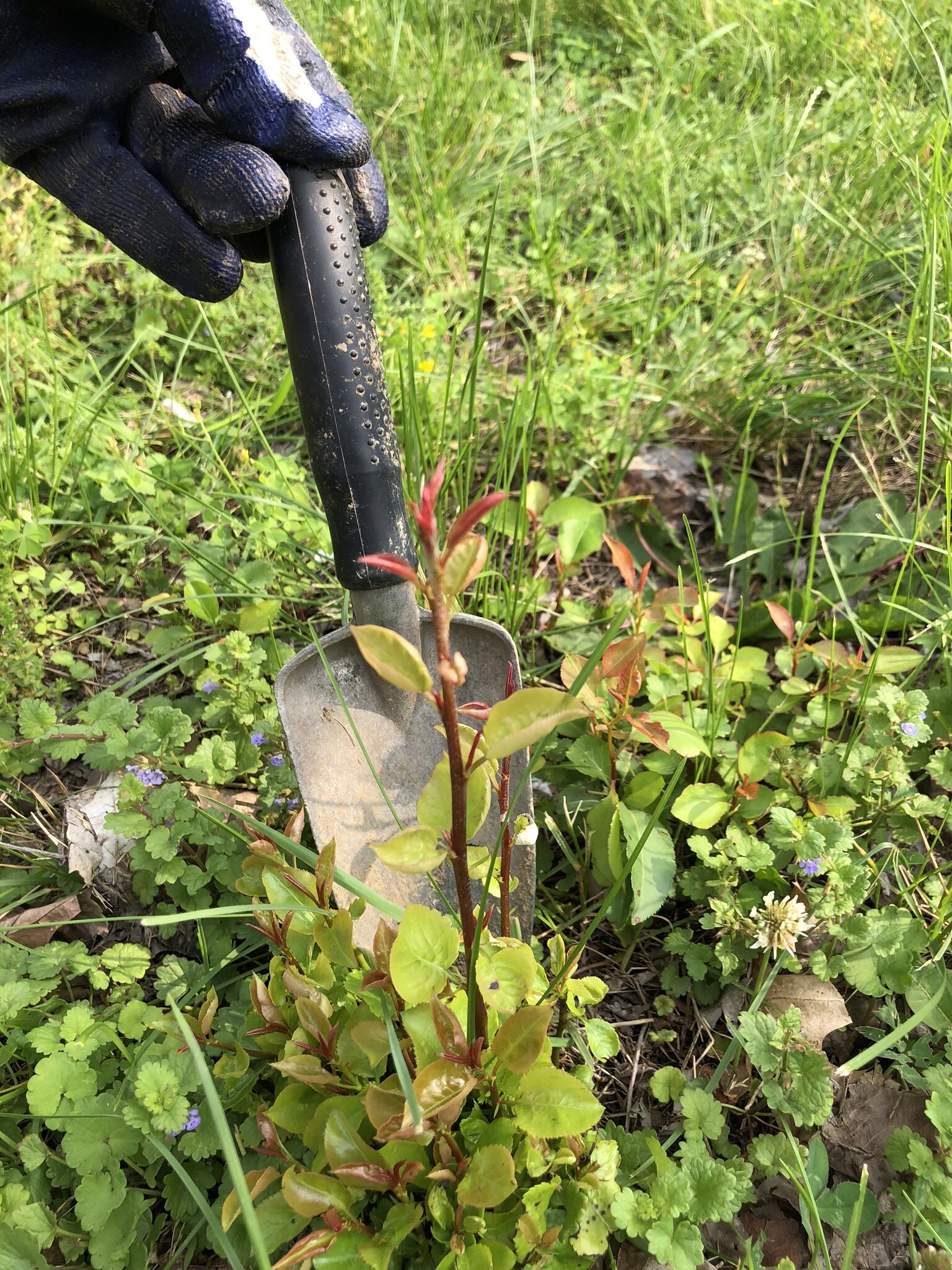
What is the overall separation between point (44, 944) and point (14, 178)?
2.35m

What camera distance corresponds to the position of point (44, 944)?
1.38 m

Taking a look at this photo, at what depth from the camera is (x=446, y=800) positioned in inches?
30.7

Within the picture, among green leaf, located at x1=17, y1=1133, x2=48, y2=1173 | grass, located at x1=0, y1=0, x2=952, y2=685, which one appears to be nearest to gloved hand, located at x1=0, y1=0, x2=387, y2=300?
grass, located at x1=0, y1=0, x2=952, y2=685

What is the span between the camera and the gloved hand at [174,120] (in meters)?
1.15

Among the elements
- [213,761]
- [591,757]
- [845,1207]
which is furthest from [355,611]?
[845,1207]

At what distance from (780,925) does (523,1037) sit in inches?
18.3

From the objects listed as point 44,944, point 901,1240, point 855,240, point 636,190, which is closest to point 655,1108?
point 901,1240

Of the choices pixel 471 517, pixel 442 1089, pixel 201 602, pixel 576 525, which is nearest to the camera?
pixel 471 517

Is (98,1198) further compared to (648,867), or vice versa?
(648,867)

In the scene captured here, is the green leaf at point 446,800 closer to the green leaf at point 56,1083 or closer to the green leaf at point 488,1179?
the green leaf at point 488,1179

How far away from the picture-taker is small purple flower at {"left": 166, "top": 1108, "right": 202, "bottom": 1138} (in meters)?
1.06

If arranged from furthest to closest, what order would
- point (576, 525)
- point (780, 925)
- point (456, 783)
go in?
point (576, 525), point (780, 925), point (456, 783)

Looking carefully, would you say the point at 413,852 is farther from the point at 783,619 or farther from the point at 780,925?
the point at 783,619

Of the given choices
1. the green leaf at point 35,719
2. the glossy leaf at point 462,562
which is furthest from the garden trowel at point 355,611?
the glossy leaf at point 462,562
